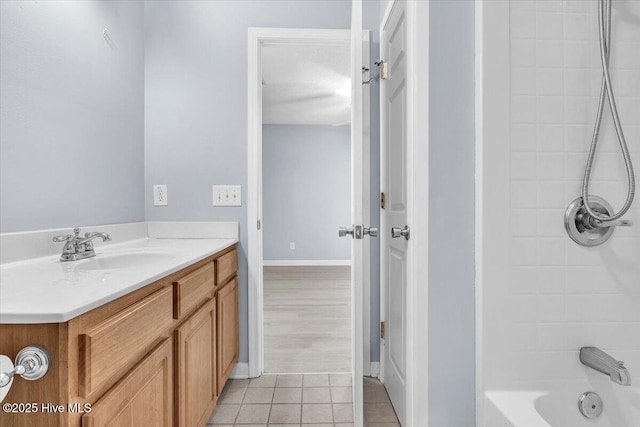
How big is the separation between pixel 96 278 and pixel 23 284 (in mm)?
151

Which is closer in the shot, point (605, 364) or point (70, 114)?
point (605, 364)

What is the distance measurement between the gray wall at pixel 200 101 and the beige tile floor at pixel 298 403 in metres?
0.25

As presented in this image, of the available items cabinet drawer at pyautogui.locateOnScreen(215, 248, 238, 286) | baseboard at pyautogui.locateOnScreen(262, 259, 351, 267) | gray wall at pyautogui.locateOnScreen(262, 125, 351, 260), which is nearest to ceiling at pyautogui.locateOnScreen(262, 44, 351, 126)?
gray wall at pyautogui.locateOnScreen(262, 125, 351, 260)

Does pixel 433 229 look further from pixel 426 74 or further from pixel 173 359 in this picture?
pixel 173 359

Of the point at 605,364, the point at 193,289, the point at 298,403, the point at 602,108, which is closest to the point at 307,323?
the point at 298,403

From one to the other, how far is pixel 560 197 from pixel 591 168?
13 cm

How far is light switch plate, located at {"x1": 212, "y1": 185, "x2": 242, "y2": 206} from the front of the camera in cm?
216

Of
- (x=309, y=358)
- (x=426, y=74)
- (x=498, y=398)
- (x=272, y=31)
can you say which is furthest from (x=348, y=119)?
(x=498, y=398)

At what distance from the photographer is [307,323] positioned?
10.2 feet

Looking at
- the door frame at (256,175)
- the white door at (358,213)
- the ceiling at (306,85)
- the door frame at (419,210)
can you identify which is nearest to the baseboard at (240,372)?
the door frame at (256,175)

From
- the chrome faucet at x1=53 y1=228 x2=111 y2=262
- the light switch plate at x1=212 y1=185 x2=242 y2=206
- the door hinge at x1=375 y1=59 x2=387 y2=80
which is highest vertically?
the door hinge at x1=375 y1=59 x2=387 y2=80

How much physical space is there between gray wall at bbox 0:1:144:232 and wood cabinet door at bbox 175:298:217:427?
2.26 ft

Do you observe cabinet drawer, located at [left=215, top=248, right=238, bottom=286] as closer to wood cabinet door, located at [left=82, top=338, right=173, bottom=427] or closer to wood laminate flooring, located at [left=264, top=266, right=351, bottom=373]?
wood cabinet door, located at [left=82, top=338, right=173, bottom=427]

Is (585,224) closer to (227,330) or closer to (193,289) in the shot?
(193,289)
